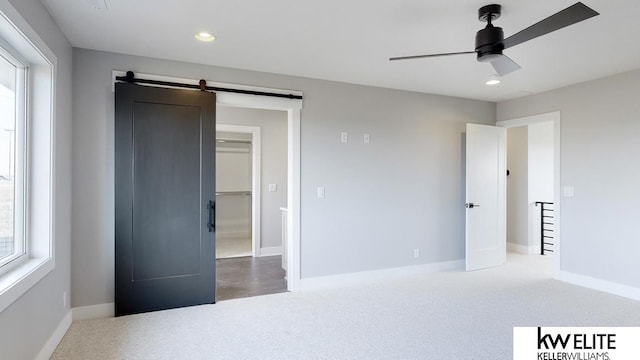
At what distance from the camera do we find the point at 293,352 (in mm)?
2666

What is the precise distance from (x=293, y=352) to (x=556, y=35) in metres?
3.24

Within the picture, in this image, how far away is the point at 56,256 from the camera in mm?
2768

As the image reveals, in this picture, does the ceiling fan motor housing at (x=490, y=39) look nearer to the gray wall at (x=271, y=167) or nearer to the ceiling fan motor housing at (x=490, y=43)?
the ceiling fan motor housing at (x=490, y=43)

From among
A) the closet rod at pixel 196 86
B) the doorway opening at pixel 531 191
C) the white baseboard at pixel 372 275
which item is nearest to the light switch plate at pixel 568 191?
the white baseboard at pixel 372 275

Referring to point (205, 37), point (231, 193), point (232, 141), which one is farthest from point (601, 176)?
point (231, 193)

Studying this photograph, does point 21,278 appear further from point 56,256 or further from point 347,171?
point 347,171

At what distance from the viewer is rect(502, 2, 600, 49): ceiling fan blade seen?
5.90ft

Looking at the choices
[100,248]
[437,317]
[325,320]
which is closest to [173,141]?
[100,248]

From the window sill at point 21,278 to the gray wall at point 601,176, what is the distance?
17.7ft

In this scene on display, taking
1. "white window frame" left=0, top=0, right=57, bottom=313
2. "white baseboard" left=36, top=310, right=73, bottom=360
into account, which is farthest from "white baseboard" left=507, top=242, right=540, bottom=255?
"white window frame" left=0, top=0, right=57, bottom=313

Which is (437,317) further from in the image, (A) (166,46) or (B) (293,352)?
(A) (166,46)

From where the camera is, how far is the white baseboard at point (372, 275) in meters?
4.21

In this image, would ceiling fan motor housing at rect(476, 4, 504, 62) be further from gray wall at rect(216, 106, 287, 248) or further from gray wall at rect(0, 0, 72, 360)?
gray wall at rect(216, 106, 287, 248)

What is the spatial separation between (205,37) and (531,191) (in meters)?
5.78
